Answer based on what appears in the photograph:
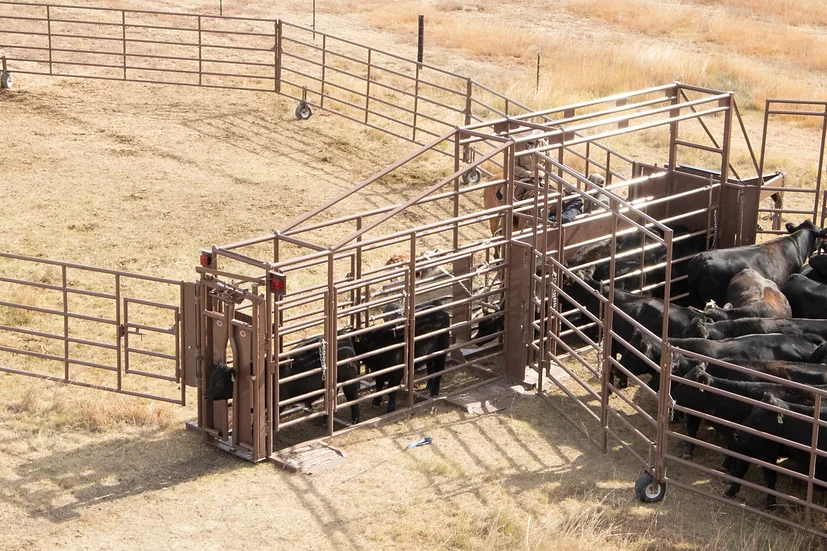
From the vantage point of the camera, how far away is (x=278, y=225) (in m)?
16.7

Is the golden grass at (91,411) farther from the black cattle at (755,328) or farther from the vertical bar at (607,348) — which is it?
the black cattle at (755,328)

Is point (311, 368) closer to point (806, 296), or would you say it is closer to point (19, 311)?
point (19, 311)

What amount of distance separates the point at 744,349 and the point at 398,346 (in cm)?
323

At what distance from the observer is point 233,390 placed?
10.1m

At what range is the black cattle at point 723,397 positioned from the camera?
31.9 feet

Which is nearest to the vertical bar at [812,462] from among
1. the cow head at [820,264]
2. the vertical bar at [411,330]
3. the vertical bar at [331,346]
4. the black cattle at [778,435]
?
the black cattle at [778,435]

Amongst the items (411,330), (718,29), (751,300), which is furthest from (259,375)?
(718,29)

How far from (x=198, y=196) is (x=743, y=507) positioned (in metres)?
10.5

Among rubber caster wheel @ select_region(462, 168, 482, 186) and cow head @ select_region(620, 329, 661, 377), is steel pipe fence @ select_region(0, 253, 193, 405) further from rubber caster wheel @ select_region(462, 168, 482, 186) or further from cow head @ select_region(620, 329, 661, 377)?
rubber caster wheel @ select_region(462, 168, 482, 186)

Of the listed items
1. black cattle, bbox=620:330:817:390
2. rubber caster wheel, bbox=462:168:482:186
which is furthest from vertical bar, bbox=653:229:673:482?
rubber caster wheel, bbox=462:168:482:186

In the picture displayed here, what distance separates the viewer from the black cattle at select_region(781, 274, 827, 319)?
12.8 meters

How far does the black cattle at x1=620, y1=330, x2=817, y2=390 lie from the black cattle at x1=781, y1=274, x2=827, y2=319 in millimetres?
1824

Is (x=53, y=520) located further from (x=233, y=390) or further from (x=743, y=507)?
(x=743, y=507)

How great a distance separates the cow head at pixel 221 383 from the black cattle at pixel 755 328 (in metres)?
4.49
